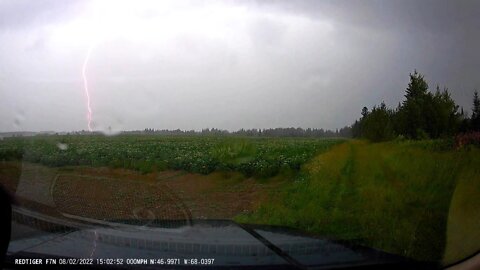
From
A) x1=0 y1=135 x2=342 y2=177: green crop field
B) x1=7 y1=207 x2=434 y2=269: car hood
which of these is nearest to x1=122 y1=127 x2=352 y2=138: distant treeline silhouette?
x1=0 y1=135 x2=342 y2=177: green crop field

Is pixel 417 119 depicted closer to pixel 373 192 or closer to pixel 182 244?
pixel 373 192

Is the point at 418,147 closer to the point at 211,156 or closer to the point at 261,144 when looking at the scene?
the point at 261,144

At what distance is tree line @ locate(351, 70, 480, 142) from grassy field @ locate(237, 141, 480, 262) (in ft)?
0.47

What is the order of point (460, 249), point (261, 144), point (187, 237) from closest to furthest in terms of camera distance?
point (460, 249)
point (187, 237)
point (261, 144)

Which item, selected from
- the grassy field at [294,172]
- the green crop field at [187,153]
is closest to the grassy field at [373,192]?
the grassy field at [294,172]

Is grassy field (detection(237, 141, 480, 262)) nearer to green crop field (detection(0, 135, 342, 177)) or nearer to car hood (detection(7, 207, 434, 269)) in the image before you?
green crop field (detection(0, 135, 342, 177))

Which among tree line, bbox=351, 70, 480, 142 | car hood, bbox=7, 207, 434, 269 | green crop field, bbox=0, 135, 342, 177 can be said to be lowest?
car hood, bbox=7, 207, 434, 269

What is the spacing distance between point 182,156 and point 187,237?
1770 millimetres

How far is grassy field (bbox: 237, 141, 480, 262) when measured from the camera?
17.8 feet

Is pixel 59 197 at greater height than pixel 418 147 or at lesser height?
lesser

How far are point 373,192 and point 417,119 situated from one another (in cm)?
103

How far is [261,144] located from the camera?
608cm

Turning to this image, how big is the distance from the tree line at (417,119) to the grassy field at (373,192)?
144mm

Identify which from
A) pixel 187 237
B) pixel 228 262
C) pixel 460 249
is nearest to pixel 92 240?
pixel 187 237
